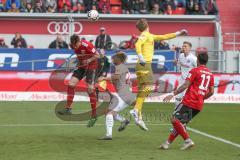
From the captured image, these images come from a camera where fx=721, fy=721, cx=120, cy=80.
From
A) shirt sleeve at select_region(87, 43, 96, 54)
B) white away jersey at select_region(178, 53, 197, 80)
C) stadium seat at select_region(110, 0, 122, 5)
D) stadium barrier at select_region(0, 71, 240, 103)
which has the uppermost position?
stadium seat at select_region(110, 0, 122, 5)

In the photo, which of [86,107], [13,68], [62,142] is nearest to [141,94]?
[62,142]

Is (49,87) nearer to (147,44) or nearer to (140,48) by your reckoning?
(147,44)

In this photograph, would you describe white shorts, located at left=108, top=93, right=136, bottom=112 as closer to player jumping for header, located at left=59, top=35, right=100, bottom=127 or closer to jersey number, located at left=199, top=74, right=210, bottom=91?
player jumping for header, located at left=59, top=35, right=100, bottom=127

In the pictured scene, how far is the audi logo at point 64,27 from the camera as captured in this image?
33.4 meters

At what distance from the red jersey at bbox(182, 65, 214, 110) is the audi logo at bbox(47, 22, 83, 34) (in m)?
20.7

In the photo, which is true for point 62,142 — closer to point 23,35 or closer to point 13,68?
point 13,68

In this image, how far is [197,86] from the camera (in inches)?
508

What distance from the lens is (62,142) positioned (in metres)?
14.0

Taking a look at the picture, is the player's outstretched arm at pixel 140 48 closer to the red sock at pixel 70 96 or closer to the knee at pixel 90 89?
the knee at pixel 90 89

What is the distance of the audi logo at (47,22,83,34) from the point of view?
3338 centimetres

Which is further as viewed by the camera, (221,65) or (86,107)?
(221,65)

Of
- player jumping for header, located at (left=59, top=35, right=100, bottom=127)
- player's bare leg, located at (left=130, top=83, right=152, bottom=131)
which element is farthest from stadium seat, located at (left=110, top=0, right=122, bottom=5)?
player's bare leg, located at (left=130, top=83, right=152, bottom=131)

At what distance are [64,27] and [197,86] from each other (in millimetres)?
21290

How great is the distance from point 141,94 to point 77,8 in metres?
18.5
